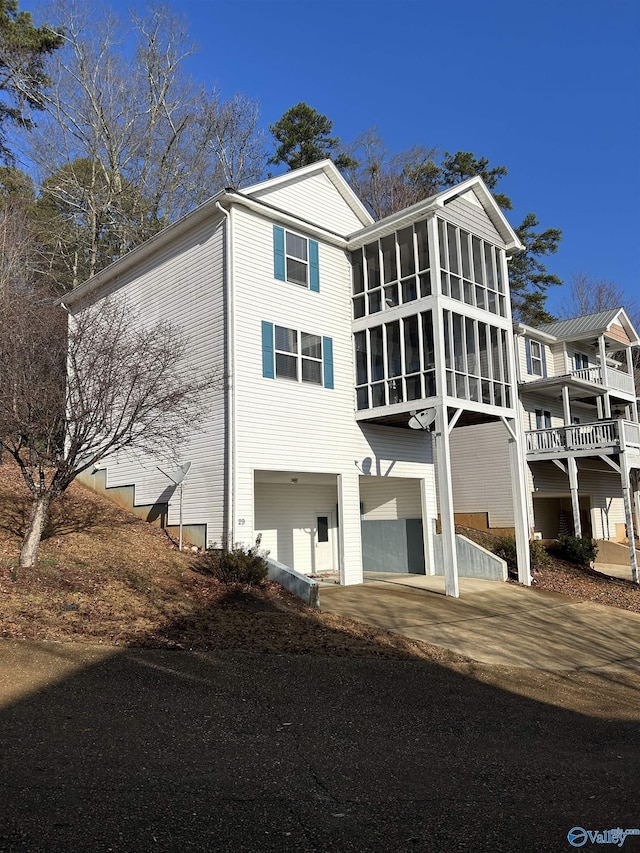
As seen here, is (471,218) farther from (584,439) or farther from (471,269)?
(584,439)

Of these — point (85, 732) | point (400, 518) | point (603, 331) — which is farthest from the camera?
point (603, 331)

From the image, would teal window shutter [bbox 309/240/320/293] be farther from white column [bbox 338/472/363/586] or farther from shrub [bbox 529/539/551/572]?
shrub [bbox 529/539/551/572]

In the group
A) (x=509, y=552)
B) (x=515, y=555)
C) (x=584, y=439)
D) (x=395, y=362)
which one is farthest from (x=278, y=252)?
(x=584, y=439)

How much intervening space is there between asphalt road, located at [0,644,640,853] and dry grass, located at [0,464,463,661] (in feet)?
2.64

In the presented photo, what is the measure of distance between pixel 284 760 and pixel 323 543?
46.8 ft

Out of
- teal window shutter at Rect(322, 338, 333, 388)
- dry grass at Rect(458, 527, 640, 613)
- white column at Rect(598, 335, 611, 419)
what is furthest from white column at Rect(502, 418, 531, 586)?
white column at Rect(598, 335, 611, 419)

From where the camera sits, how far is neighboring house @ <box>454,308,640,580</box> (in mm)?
22297

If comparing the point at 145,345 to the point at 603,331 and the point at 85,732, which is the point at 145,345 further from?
the point at 603,331

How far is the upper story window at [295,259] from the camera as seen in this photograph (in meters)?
16.2

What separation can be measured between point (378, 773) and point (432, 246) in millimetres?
13380

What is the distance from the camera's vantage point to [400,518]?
1964cm

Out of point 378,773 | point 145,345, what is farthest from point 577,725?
point 145,345

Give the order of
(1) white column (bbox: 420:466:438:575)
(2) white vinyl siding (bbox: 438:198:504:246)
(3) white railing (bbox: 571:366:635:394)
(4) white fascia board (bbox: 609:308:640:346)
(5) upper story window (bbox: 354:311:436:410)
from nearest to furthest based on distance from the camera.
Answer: (5) upper story window (bbox: 354:311:436:410) < (2) white vinyl siding (bbox: 438:198:504:246) < (1) white column (bbox: 420:466:438:575) < (3) white railing (bbox: 571:366:635:394) < (4) white fascia board (bbox: 609:308:640:346)

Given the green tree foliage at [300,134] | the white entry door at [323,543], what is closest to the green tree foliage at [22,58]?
the green tree foliage at [300,134]
